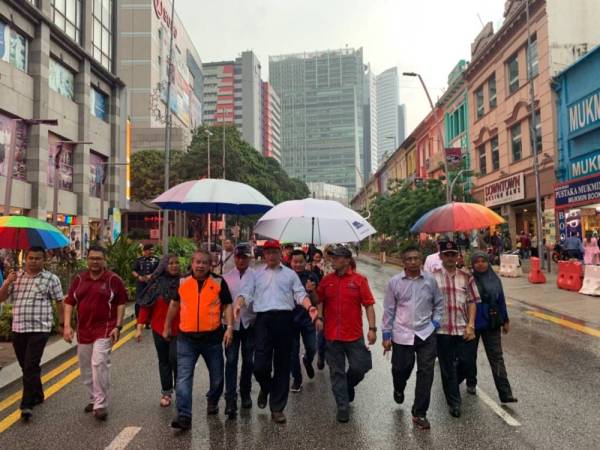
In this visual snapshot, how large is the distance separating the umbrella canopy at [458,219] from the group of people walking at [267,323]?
1053 mm

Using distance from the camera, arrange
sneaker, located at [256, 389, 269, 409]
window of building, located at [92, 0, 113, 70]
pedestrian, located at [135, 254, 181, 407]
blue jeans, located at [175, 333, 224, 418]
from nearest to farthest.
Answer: blue jeans, located at [175, 333, 224, 418] < sneaker, located at [256, 389, 269, 409] < pedestrian, located at [135, 254, 181, 407] < window of building, located at [92, 0, 113, 70]

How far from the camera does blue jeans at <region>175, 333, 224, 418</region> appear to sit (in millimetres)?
4922

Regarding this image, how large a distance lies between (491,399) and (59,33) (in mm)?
30113

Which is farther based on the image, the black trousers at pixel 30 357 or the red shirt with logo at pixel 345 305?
the black trousers at pixel 30 357

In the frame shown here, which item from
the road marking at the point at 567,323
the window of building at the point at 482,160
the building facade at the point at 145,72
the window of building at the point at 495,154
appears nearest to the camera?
the road marking at the point at 567,323

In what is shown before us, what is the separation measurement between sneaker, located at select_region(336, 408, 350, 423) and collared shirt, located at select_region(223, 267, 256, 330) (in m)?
1.29

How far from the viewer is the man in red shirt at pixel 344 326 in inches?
203

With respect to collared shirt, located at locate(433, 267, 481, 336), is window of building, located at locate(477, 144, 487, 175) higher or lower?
higher

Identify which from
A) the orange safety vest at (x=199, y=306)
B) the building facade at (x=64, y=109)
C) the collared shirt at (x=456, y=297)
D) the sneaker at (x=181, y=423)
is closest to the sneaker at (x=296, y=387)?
the orange safety vest at (x=199, y=306)

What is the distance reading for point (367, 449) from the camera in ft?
14.4

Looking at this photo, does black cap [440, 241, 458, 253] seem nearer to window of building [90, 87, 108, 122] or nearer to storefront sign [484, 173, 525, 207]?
storefront sign [484, 173, 525, 207]

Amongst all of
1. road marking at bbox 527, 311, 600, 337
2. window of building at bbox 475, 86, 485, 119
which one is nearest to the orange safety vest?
road marking at bbox 527, 311, 600, 337

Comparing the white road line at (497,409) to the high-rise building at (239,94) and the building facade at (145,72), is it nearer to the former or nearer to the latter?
the building facade at (145,72)

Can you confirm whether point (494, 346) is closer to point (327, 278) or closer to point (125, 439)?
point (327, 278)
